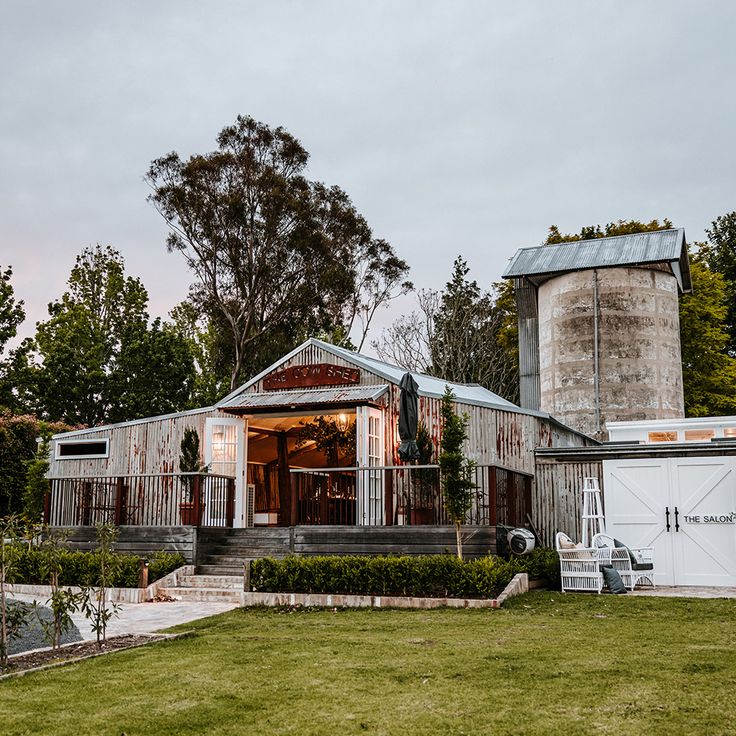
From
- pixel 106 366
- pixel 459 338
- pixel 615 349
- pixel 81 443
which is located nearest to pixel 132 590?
pixel 81 443

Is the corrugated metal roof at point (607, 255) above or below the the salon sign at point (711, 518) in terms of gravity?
above

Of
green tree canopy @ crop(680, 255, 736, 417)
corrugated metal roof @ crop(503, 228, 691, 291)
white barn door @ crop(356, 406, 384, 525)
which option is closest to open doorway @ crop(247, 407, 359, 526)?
white barn door @ crop(356, 406, 384, 525)

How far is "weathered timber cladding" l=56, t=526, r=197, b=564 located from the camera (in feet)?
46.5

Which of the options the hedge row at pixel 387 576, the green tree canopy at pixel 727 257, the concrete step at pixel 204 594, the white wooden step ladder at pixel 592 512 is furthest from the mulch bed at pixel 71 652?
the green tree canopy at pixel 727 257

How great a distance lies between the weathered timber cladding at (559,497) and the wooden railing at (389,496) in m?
0.23

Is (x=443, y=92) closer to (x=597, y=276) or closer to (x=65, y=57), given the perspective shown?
(x=597, y=276)

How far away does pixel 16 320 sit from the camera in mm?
28609

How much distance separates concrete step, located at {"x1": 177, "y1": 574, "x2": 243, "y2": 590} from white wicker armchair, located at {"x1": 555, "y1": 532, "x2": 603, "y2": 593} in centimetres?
511

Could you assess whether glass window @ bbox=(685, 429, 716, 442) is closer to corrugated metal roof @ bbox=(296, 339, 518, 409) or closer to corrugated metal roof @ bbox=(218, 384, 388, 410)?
corrugated metal roof @ bbox=(296, 339, 518, 409)

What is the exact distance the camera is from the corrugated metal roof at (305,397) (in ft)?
50.5

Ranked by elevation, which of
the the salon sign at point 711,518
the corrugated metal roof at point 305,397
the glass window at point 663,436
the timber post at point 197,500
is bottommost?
the the salon sign at point 711,518

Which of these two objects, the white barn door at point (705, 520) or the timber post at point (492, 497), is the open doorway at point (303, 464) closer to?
the timber post at point (492, 497)

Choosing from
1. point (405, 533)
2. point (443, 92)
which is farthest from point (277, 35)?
point (405, 533)

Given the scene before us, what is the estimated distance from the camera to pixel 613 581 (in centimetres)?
1192
